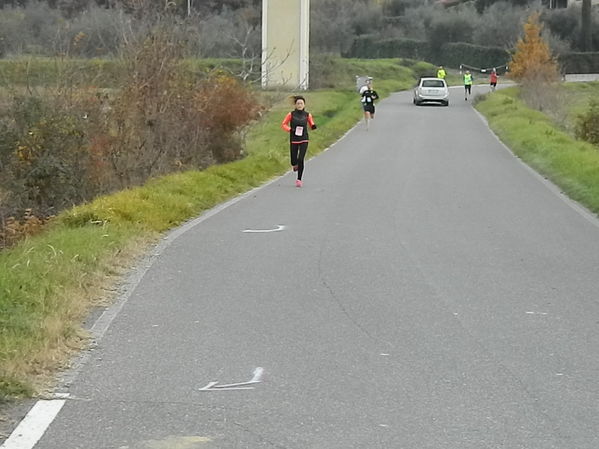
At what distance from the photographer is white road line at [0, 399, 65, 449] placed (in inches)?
211

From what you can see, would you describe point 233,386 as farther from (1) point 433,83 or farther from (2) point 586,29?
(2) point 586,29

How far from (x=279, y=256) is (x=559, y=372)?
5.07 m

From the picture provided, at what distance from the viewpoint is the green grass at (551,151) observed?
1905 cm

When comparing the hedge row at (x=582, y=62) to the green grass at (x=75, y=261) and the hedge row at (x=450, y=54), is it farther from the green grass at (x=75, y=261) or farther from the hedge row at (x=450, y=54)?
the green grass at (x=75, y=261)

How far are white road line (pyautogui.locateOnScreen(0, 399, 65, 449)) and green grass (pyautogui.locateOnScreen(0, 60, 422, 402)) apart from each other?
10.0 inches

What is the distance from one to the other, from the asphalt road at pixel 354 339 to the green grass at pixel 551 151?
13.1 feet

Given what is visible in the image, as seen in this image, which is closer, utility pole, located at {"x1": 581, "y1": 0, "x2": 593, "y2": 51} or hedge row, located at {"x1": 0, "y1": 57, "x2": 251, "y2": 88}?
hedge row, located at {"x1": 0, "y1": 57, "x2": 251, "y2": 88}

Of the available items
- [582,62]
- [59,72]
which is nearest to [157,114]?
[59,72]

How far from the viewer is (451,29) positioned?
9138 centimetres

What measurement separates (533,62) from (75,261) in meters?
46.6

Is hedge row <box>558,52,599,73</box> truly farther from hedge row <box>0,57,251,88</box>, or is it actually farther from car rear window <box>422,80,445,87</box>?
hedge row <box>0,57,251,88</box>

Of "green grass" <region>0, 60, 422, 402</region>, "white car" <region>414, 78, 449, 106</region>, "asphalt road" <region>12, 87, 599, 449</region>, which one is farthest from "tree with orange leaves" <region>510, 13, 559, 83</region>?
"asphalt road" <region>12, 87, 599, 449</region>

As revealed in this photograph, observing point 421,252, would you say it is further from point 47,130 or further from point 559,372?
point 47,130

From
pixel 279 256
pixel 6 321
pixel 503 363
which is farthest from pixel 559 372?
pixel 279 256
